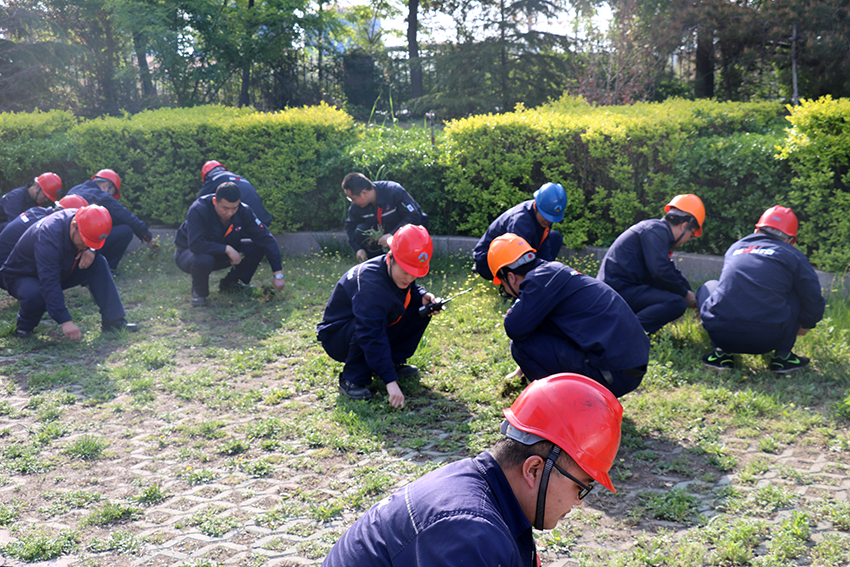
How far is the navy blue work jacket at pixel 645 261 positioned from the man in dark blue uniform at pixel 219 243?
3956 millimetres

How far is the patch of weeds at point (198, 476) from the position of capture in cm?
393

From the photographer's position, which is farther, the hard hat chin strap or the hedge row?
the hedge row

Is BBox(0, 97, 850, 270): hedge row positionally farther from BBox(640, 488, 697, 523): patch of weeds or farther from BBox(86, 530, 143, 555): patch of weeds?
BBox(86, 530, 143, 555): patch of weeds

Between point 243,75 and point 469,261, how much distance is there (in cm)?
1388

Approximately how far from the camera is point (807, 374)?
5.07 metres

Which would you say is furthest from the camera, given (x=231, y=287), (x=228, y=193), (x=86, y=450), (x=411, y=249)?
(x=231, y=287)

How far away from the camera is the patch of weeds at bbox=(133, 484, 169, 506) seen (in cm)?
371

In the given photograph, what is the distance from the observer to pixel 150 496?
372cm

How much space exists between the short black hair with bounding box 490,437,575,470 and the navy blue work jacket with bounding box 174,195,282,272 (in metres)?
6.15

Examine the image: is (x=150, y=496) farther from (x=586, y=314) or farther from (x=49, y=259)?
(x=49, y=259)

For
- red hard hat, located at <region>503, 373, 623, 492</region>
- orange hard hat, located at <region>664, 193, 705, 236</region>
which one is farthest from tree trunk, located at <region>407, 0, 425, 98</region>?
red hard hat, located at <region>503, 373, 623, 492</region>

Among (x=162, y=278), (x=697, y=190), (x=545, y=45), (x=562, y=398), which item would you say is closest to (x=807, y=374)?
A: (x=697, y=190)

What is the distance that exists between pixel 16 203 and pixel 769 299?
928 cm

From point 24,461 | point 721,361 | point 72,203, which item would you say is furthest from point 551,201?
point 72,203
